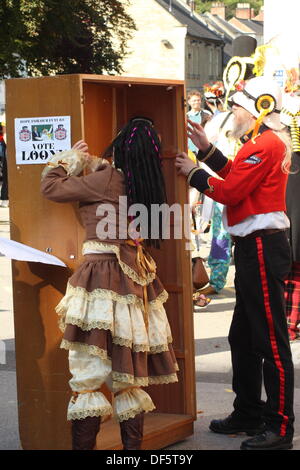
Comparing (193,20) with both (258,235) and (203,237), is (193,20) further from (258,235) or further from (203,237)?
(258,235)

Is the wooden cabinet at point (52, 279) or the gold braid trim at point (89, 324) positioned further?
the wooden cabinet at point (52, 279)

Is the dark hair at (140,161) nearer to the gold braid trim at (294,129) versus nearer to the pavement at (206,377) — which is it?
the pavement at (206,377)

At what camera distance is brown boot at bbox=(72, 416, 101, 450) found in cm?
491

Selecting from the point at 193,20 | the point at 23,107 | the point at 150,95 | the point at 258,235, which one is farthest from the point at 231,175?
the point at 193,20

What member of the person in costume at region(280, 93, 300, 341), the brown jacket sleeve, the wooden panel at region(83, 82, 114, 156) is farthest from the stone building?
the brown jacket sleeve

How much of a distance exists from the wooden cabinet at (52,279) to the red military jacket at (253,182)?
23cm

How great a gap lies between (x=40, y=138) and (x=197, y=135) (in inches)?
40.7

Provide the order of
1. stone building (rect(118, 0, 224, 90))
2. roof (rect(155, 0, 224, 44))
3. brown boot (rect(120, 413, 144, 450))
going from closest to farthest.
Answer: brown boot (rect(120, 413, 144, 450)), stone building (rect(118, 0, 224, 90)), roof (rect(155, 0, 224, 44))

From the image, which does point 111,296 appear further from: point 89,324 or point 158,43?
point 158,43

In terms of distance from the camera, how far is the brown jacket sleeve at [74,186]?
493 cm

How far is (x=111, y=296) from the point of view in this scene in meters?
4.92

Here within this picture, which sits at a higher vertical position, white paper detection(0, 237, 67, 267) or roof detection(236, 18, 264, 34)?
roof detection(236, 18, 264, 34)

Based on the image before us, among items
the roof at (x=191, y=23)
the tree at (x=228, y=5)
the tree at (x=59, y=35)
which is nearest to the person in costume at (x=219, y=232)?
the tree at (x=59, y=35)

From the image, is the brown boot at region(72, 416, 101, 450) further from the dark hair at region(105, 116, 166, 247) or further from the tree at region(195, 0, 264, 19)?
the tree at region(195, 0, 264, 19)
